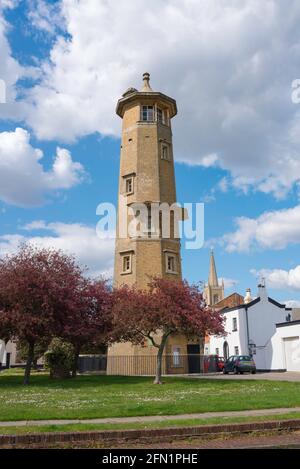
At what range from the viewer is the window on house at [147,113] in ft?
135

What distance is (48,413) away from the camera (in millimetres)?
11883

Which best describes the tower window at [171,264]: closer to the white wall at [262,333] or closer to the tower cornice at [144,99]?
the white wall at [262,333]

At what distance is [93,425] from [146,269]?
26.8 meters

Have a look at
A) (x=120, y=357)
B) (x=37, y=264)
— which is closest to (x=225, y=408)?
(x=37, y=264)

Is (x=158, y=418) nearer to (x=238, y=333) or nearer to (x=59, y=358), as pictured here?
(x=59, y=358)

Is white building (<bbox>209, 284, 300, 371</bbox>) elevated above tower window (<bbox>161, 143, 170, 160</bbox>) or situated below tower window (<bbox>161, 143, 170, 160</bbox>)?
below

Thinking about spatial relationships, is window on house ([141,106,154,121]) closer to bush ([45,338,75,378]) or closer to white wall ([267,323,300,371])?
bush ([45,338,75,378])

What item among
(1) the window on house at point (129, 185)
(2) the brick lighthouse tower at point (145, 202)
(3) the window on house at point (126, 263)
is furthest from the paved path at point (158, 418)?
(1) the window on house at point (129, 185)

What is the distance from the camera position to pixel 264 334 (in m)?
44.5

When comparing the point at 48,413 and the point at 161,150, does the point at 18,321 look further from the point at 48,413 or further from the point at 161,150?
the point at 161,150

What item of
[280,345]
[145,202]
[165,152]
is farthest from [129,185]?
[280,345]

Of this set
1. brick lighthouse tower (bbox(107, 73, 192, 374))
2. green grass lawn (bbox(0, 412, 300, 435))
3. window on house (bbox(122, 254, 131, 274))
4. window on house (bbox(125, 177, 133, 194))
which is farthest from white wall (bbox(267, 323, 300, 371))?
green grass lawn (bbox(0, 412, 300, 435))

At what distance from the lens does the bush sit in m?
28.9

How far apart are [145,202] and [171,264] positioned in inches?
216
